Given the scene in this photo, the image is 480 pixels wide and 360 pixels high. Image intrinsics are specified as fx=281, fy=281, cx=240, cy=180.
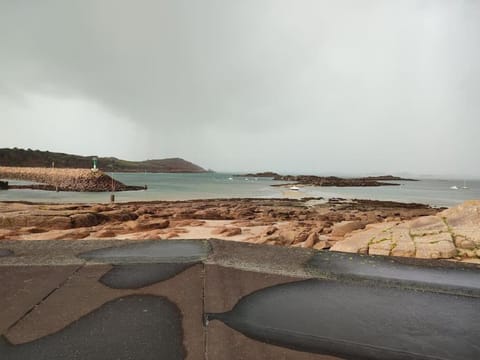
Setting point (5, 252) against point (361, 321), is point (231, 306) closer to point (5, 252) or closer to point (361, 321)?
point (361, 321)

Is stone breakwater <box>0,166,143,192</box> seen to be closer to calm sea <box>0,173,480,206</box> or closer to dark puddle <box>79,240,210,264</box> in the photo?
calm sea <box>0,173,480,206</box>

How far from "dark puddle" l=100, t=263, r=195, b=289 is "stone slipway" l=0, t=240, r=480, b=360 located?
0.02 metres

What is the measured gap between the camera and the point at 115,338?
79.2 inches

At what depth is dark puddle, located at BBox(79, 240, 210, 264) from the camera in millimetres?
3639

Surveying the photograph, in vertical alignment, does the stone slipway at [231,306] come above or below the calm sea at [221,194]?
above

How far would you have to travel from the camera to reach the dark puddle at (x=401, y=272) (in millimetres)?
3088

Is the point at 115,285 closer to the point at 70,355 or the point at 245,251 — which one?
the point at 70,355

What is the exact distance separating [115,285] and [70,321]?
2.23 ft

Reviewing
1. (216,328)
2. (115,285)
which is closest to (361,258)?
(216,328)

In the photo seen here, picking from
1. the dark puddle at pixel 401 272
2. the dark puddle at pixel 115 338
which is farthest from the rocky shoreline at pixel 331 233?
the dark puddle at pixel 115 338

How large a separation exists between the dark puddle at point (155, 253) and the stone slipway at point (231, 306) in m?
0.04

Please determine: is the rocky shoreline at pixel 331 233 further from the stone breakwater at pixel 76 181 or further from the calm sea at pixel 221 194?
the stone breakwater at pixel 76 181

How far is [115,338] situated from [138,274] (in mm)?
1194

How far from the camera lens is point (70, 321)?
7.25ft
